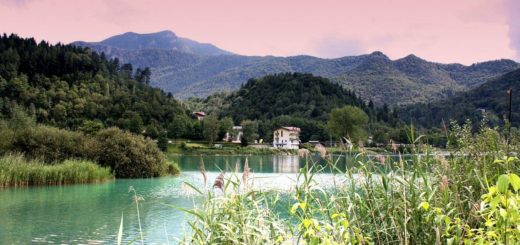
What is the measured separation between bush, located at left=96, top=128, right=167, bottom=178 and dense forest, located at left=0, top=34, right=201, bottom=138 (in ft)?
101

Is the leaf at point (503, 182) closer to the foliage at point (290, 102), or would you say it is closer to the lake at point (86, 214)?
the lake at point (86, 214)

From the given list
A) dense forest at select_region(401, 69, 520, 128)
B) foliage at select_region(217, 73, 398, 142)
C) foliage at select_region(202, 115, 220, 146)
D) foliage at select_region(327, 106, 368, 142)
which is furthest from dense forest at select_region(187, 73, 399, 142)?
foliage at select_region(202, 115, 220, 146)

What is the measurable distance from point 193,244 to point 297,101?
123 meters

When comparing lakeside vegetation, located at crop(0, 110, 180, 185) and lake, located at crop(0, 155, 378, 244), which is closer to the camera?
lake, located at crop(0, 155, 378, 244)

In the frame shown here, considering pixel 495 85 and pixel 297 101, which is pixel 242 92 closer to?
pixel 297 101

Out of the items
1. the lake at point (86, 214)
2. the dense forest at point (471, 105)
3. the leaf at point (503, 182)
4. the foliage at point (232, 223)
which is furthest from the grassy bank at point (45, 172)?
the dense forest at point (471, 105)

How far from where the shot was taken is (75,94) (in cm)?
7631

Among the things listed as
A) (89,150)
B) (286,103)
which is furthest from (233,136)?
(89,150)

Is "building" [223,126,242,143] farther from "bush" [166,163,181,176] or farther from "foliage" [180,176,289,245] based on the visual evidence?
"foliage" [180,176,289,245]

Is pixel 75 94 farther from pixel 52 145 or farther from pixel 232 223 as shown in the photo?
pixel 232 223

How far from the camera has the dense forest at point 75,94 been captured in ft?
234

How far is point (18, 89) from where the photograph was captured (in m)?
73.1

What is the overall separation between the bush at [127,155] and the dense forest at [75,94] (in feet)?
101

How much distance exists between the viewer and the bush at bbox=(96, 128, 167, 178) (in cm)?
3117
